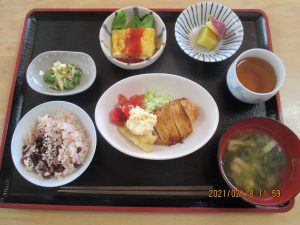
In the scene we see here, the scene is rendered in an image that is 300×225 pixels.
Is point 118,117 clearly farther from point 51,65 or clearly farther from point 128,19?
point 128,19

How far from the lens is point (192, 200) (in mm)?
1605

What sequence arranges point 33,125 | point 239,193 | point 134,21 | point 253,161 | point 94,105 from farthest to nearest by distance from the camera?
point 134,21
point 94,105
point 33,125
point 253,161
point 239,193

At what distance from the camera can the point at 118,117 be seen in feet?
5.60

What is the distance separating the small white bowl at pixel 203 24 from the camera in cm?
187

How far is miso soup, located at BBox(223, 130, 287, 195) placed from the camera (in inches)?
61.5

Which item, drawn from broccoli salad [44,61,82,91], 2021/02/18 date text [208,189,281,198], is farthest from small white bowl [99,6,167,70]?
2021/02/18 date text [208,189,281,198]

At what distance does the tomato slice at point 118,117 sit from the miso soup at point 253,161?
623 mm

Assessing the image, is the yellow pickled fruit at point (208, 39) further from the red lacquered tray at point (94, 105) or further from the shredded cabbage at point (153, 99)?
the shredded cabbage at point (153, 99)

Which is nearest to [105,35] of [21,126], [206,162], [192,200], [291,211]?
[21,126]

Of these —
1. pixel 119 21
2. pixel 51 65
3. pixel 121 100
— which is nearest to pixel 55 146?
pixel 121 100

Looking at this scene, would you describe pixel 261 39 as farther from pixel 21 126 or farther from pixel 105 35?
pixel 21 126

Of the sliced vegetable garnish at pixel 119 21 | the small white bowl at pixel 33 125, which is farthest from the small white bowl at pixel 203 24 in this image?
the small white bowl at pixel 33 125

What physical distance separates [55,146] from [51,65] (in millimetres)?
602

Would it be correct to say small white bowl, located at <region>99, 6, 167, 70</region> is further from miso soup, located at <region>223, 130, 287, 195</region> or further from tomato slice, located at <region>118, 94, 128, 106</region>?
miso soup, located at <region>223, 130, 287, 195</region>
